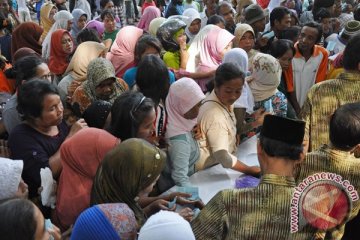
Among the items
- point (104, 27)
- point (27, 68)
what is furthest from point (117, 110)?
point (104, 27)

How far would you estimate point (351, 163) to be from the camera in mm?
1918

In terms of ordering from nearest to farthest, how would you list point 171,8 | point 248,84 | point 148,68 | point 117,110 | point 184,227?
1. point 184,227
2. point 117,110
3. point 148,68
4. point 248,84
5. point 171,8

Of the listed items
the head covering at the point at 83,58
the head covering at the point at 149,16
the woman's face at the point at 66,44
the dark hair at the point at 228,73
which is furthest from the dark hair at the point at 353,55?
the head covering at the point at 149,16

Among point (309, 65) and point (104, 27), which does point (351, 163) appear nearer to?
point (309, 65)

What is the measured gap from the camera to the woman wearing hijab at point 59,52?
429 centimetres

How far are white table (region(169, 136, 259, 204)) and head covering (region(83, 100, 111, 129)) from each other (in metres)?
0.57

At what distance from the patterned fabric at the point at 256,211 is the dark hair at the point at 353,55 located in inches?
49.4

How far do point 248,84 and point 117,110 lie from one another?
4.44ft

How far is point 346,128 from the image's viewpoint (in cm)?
194

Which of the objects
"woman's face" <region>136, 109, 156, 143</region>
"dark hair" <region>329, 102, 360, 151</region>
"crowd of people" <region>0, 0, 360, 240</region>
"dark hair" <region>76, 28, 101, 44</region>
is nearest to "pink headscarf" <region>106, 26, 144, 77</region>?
"crowd of people" <region>0, 0, 360, 240</region>

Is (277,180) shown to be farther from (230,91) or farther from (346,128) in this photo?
(230,91)

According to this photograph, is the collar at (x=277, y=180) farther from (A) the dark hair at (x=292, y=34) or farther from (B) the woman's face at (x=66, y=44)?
(B) the woman's face at (x=66, y=44)

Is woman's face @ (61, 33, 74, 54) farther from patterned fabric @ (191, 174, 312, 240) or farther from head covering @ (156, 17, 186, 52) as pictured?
patterned fabric @ (191, 174, 312, 240)

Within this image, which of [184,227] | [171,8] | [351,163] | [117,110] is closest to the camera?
[184,227]
